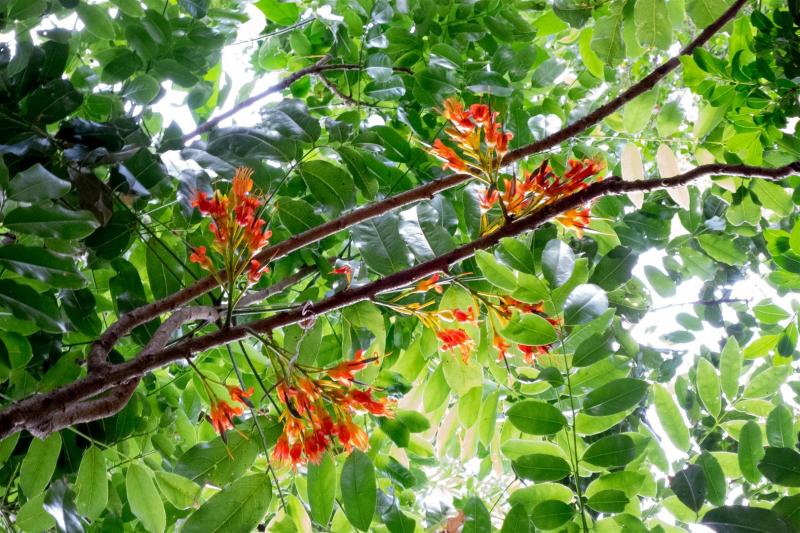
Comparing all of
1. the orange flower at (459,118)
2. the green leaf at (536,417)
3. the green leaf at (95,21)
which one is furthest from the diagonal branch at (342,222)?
the green leaf at (95,21)

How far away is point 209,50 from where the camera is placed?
4.20 feet

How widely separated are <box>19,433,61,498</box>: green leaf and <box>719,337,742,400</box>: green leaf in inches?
40.8

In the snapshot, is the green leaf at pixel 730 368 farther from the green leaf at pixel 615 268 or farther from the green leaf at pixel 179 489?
the green leaf at pixel 179 489

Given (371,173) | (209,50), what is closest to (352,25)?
(209,50)

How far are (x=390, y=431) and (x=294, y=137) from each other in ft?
1.65

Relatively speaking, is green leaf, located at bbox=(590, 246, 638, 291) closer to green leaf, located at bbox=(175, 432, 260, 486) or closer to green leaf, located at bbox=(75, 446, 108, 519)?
green leaf, located at bbox=(175, 432, 260, 486)

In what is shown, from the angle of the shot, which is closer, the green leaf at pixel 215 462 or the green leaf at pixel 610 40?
the green leaf at pixel 215 462

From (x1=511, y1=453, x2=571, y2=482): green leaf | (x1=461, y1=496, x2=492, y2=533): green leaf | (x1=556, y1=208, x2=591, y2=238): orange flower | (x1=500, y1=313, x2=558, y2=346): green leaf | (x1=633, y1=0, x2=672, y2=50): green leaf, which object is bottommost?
(x1=461, y1=496, x2=492, y2=533): green leaf

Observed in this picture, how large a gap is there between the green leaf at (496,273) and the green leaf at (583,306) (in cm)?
9

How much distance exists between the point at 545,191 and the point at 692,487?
1.41 feet

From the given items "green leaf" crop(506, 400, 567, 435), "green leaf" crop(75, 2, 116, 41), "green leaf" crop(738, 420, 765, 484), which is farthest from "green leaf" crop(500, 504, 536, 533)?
"green leaf" crop(75, 2, 116, 41)

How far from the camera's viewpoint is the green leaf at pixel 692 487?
82 centimetres

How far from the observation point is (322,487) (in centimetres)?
88

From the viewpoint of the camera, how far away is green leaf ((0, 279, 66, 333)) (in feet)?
2.71
